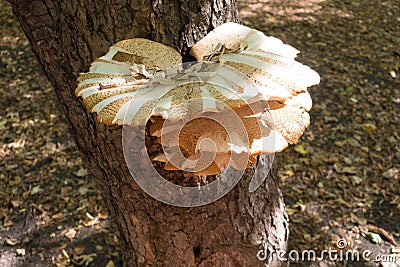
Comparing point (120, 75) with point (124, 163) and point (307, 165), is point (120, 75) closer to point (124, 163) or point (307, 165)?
point (124, 163)

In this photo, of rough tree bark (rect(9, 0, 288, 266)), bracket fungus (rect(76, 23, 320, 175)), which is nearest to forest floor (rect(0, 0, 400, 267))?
rough tree bark (rect(9, 0, 288, 266))

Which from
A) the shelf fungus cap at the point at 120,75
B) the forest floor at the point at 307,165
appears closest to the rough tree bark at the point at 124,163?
the shelf fungus cap at the point at 120,75

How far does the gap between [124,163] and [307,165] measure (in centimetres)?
147

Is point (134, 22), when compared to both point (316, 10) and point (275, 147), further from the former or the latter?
point (316, 10)

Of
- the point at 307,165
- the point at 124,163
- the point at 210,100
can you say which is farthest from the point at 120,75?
the point at 307,165

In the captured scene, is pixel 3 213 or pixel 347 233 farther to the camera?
pixel 3 213

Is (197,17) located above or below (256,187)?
above

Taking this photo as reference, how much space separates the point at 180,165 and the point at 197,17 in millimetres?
353

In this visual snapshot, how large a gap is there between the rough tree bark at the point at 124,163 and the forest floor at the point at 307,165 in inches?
25.2

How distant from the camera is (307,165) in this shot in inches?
90.7

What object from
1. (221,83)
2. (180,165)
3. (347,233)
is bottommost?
(347,233)

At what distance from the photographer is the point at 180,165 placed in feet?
2.48

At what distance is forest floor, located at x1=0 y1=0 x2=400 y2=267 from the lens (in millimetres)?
1935

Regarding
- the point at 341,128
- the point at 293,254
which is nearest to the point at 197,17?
the point at 293,254
